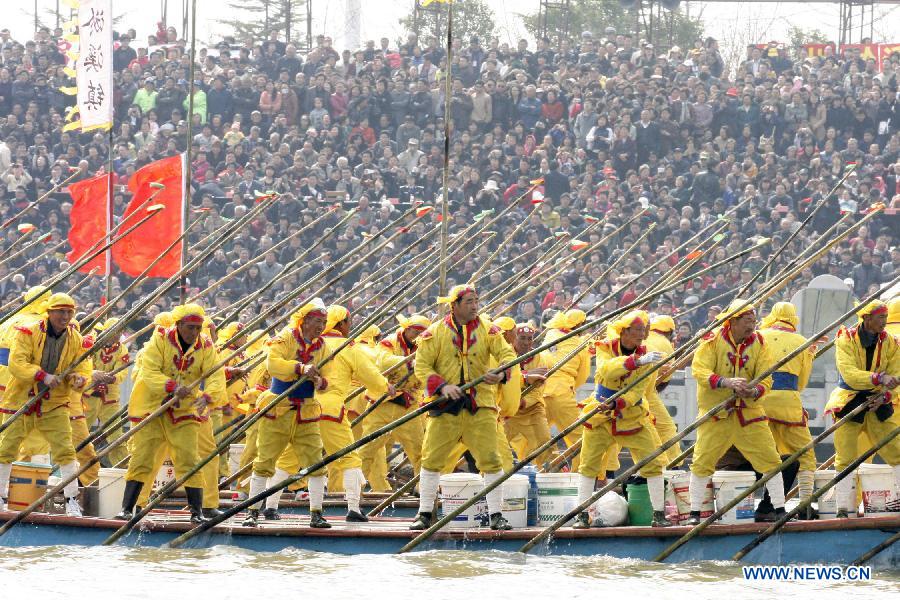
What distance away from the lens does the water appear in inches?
430

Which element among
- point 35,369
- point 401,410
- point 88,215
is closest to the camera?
point 35,369

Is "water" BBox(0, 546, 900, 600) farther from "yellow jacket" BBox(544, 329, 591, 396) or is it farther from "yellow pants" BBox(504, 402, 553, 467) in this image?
"yellow jacket" BBox(544, 329, 591, 396)

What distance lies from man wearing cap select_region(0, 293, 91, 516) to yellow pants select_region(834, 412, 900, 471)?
5.71 m

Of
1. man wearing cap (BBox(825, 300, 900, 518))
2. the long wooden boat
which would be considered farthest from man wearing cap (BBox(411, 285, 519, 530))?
man wearing cap (BBox(825, 300, 900, 518))

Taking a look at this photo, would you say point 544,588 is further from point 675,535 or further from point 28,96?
point 28,96

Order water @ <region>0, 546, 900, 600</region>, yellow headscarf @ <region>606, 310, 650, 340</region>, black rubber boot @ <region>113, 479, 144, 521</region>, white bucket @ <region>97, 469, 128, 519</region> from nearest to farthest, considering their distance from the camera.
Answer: water @ <region>0, 546, 900, 600</region> < yellow headscarf @ <region>606, 310, 650, 340</region> < black rubber boot @ <region>113, 479, 144, 521</region> < white bucket @ <region>97, 469, 128, 519</region>

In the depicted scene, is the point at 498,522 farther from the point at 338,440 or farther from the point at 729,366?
the point at 729,366

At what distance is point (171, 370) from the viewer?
13023 millimetres

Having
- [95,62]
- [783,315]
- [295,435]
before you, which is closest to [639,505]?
[783,315]

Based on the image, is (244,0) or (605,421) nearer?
(605,421)

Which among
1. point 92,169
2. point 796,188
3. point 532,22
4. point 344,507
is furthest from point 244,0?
point 344,507

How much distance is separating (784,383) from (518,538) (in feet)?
7.65

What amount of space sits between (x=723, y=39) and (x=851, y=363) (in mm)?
29152

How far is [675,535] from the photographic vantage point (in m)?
12.0
